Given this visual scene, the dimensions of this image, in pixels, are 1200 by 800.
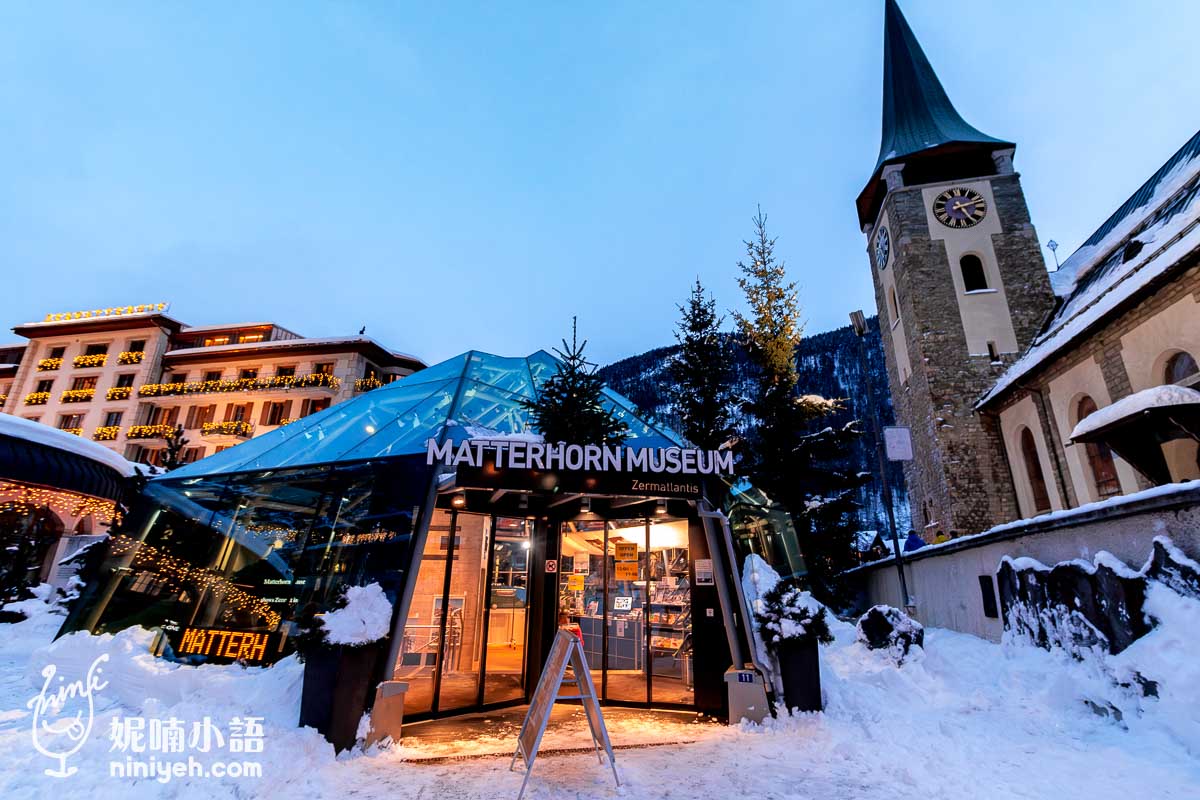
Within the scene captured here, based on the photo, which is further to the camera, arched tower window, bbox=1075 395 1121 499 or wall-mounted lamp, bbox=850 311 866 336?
wall-mounted lamp, bbox=850 311 866 336

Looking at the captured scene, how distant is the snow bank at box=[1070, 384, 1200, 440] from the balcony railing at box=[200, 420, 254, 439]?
4544cm

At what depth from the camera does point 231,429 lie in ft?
133

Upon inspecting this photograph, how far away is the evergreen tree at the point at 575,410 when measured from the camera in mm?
13383

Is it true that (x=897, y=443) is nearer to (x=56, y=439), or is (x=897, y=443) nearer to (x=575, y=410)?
(x=575, y=410)

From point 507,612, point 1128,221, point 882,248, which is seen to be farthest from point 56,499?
point 1128,221

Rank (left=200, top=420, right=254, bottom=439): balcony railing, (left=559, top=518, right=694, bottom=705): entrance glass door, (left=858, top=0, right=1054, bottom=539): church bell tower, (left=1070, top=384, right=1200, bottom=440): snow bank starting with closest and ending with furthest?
1. (left=1070, top=384, right=1200, bottom=440): snow bank
2. (left=559, top=518, right=694, bottom=705): entrance glass door
3. (left=858, top=0, right=1054, bottom=539): church bell tower
4. (left=200, top=420, right=254, bottom=439): balcony railing

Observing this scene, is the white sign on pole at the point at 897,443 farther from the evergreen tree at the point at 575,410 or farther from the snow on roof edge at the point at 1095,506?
the evergreen tree at the point at 575,410

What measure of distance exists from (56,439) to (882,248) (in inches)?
1363

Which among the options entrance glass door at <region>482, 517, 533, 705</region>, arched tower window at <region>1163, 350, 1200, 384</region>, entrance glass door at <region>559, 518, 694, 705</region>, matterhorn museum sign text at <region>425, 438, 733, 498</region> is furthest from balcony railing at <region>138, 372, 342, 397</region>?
arched tower window at <region>1163, 350, 1200, 384</region>

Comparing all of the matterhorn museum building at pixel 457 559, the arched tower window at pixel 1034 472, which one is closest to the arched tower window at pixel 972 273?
the arched tower window at pixel 1034 472

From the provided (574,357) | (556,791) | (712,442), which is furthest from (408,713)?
(712,442)

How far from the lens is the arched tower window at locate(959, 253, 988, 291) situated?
26.4 metres

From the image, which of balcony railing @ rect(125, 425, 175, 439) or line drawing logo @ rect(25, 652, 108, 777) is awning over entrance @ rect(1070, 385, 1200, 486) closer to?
line drawing logo @ rect(25, 652, 108, 777)

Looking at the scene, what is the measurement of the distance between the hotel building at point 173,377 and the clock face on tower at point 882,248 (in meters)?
33.9
